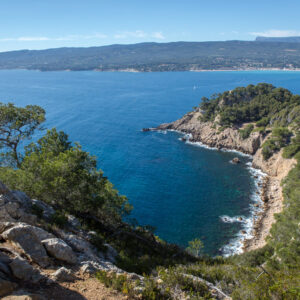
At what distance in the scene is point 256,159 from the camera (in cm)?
6312

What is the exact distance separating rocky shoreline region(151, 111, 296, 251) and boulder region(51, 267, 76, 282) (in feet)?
104

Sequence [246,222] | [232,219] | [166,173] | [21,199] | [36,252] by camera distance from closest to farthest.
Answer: [36,252] < [21,199] < [246,222] < [232,219] < [166,173]

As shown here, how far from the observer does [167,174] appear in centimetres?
5897

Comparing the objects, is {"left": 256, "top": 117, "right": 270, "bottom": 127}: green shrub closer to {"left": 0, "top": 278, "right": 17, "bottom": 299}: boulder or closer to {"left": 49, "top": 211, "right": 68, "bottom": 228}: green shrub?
{"left": 49, "top": 211, "right": 68, "bottom": 228}: green shrub

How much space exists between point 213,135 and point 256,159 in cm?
1908

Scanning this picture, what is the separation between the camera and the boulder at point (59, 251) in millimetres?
11680

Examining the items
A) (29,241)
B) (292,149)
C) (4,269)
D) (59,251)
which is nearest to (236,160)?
(292,149)

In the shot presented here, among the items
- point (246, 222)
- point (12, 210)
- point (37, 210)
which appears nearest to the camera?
point (12, 210)

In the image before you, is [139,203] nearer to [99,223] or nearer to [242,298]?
[99,223]

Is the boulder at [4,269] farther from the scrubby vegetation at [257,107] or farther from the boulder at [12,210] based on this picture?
the scrubby vegetation at [257,107]

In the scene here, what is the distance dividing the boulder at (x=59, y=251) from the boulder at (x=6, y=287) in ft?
9.80

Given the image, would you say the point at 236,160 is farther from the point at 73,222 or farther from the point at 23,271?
the point at 23,271

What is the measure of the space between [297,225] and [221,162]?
38.9 meters

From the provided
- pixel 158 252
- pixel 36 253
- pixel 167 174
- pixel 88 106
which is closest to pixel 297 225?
pixel 158 252
